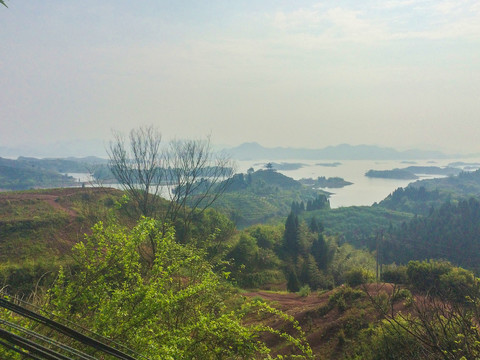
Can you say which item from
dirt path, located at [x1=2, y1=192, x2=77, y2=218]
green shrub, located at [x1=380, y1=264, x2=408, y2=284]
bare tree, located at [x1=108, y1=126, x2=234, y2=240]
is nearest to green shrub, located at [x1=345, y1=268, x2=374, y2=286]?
green shrub, located at [x1=380, y1=264, x2=408, y2=284]

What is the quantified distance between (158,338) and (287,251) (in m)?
34.5

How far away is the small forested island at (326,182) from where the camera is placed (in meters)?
165

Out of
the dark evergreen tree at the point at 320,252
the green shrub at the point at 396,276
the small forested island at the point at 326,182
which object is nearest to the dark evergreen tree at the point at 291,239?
the dark evergreen tree at the point at 320,252

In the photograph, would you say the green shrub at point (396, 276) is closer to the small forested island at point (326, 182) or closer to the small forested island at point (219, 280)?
the small forested island at point (219, 280)

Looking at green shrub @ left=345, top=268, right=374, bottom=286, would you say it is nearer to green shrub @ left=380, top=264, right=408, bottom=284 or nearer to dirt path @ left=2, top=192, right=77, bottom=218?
green shrub @ left=380, top=264, right=408, bottom=284

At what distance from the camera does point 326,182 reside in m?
171

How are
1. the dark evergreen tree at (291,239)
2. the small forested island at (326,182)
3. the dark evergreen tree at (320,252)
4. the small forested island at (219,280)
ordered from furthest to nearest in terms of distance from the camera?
1. the small forested island at (326,182)
2. the dark evergreen tree at (291,239)
3. the dark evergreen tree at (320,252)
4. the small forested island at (219,280)

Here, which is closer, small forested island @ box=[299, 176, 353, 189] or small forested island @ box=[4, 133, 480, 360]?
small forested island @ box=[4, 133, 480, 360]

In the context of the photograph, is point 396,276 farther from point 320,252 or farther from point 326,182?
point 326,182

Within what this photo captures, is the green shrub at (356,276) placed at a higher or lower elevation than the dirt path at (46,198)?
lower

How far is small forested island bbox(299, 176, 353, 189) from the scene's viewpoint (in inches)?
6506

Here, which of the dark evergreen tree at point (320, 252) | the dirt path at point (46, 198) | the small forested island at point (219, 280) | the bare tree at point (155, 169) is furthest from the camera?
the dark evergreen tree at point (320, 252)

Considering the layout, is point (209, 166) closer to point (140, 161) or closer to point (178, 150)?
point (178, 150)

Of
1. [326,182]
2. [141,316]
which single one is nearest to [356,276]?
[141,316]
